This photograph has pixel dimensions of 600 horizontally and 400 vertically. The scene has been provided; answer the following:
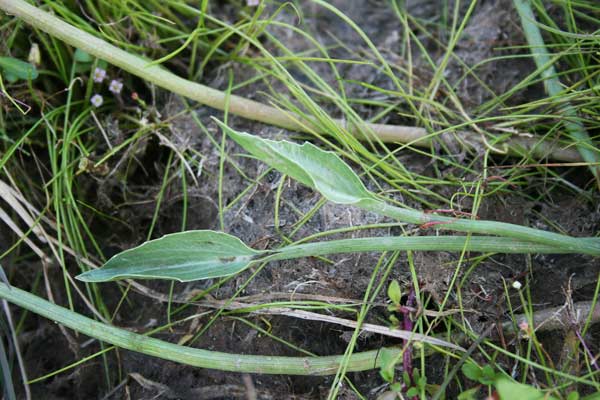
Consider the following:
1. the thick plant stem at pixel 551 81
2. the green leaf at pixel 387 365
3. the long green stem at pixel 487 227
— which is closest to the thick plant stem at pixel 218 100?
the thick plant stem at pixel 551 81

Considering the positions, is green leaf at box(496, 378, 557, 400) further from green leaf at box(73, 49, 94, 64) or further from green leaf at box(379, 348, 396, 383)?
green leaf at box(73, 49, 94, 64)

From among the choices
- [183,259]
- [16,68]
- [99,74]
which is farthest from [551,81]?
[16,68]

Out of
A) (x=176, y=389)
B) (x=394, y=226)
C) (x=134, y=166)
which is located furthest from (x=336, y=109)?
(x=176, y=389)

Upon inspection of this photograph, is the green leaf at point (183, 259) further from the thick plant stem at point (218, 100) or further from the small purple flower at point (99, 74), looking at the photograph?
the small purple flower at point (99, 74)

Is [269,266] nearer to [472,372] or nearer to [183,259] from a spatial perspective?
[183,259]

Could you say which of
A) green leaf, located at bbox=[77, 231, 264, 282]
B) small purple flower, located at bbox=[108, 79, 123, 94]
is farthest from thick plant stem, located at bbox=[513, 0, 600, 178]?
small purple flower, located at bbox=[108, 79, 123, 94]
